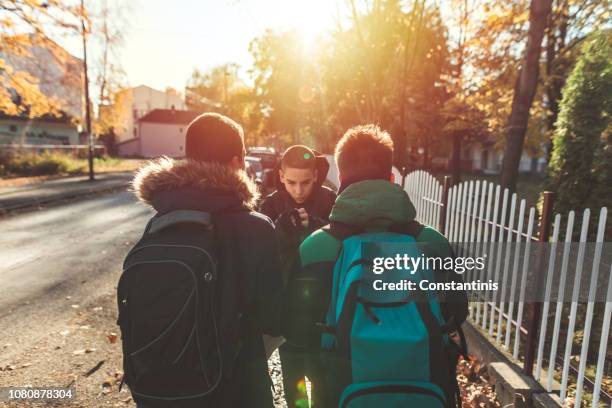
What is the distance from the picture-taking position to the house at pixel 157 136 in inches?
2517

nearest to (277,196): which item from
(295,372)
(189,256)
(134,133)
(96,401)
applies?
(295,372)

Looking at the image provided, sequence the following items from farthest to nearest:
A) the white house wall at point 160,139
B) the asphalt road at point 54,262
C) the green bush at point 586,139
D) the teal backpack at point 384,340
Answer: the white house wall at point 160,139 < the green bush at point 586,139 < the asphalt road at point 54,262 < the teal backpack at point 384,340

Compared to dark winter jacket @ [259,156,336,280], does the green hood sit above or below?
above

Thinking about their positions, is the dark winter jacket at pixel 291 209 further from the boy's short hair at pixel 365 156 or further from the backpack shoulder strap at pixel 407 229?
the backpack shoulder strap at pixel 407 229

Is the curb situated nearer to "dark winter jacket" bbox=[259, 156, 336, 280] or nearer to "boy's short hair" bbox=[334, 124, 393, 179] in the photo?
"dark winter jacket" bbox=[259, 156, 336, 280]

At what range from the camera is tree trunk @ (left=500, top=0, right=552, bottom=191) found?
21.7 feet

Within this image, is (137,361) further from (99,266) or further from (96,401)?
(99,266)

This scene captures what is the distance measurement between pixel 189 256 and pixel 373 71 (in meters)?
14.9

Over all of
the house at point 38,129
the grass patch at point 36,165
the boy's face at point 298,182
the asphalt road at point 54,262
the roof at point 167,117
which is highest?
the roof at point 167,117

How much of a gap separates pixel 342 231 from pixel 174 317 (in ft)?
2.43

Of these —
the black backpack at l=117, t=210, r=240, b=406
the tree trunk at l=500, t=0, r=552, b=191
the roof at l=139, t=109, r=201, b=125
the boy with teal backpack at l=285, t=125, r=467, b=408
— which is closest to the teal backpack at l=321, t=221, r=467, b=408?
the boy with teal backpack at l=285, t=125, r=467, b=408

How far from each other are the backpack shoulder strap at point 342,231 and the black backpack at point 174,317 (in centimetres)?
50

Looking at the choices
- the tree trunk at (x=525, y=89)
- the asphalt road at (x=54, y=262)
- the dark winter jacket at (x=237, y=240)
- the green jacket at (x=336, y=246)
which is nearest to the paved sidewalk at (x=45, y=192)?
the asphalt road at (x=54, y=262)

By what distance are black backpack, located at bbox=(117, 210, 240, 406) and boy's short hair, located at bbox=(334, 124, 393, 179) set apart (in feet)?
2.18
